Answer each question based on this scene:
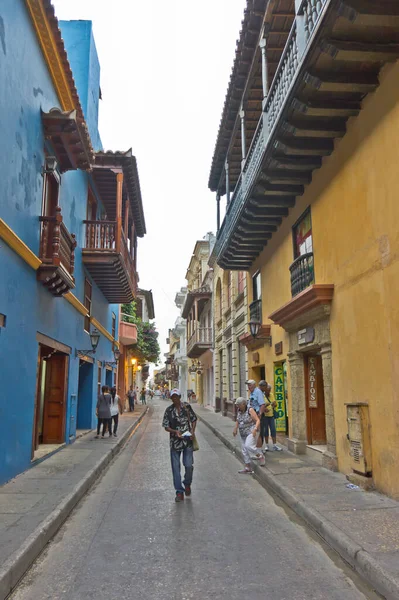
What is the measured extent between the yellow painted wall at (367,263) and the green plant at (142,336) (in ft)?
73.2

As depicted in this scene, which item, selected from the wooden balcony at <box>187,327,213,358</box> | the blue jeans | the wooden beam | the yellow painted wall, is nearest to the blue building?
the blue jeans

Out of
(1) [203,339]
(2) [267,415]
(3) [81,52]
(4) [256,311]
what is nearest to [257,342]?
(4) [256,311]

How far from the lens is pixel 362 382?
24.7ft

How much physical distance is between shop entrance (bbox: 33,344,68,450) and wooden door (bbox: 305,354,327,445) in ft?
20.2

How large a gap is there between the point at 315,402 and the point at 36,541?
291 inches

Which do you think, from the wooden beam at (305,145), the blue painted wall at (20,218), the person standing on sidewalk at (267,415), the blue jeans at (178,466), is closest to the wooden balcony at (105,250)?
the blue painted wall at (20,218)

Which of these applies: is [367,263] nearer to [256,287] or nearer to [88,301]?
[256,287]

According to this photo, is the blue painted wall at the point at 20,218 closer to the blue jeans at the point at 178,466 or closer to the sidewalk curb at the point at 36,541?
the sidewalk curb at the point at 36,541

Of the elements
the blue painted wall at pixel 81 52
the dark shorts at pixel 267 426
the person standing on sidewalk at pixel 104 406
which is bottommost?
the dark shorts at pixel 267 426

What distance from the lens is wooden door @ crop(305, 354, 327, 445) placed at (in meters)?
10.7

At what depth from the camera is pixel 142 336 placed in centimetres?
3381

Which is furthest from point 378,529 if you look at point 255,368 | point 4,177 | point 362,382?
point 255,368

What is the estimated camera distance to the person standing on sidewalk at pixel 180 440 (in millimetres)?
7055

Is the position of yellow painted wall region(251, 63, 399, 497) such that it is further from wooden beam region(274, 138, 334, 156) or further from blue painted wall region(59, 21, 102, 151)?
blue painted wall region(59, 21, 102, 151)
